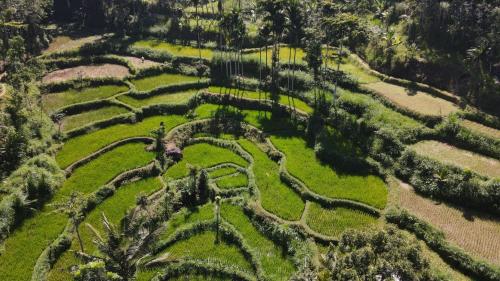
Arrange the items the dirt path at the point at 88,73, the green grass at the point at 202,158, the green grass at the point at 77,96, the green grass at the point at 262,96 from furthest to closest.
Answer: the dirt path at the point at 88,73 < the green grass at the point at 77,96 < the green grass at the point at 262,96 < the green grass at the point at 202,158

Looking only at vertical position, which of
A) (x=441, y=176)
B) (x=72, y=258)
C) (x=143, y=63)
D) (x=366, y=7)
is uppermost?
(x=366, y=7)

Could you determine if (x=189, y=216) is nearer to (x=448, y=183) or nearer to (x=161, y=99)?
(x=161, y=99)

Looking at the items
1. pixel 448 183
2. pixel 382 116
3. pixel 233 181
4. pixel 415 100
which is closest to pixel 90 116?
pixel 233 181

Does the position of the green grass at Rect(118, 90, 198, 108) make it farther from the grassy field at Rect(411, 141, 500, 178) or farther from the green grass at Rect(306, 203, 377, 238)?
the grassy field at Rect(411, 141, 500, 178)

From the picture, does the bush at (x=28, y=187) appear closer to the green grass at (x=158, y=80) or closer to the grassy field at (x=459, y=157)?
the green grass at (x=158, y=80)

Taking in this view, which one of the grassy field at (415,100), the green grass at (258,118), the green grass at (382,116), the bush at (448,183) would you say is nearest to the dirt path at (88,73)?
the green grass at (258,118)

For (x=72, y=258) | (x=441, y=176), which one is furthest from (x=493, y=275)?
(x=72, y=258)

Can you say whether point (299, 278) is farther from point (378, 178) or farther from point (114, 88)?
point (114, 88)
